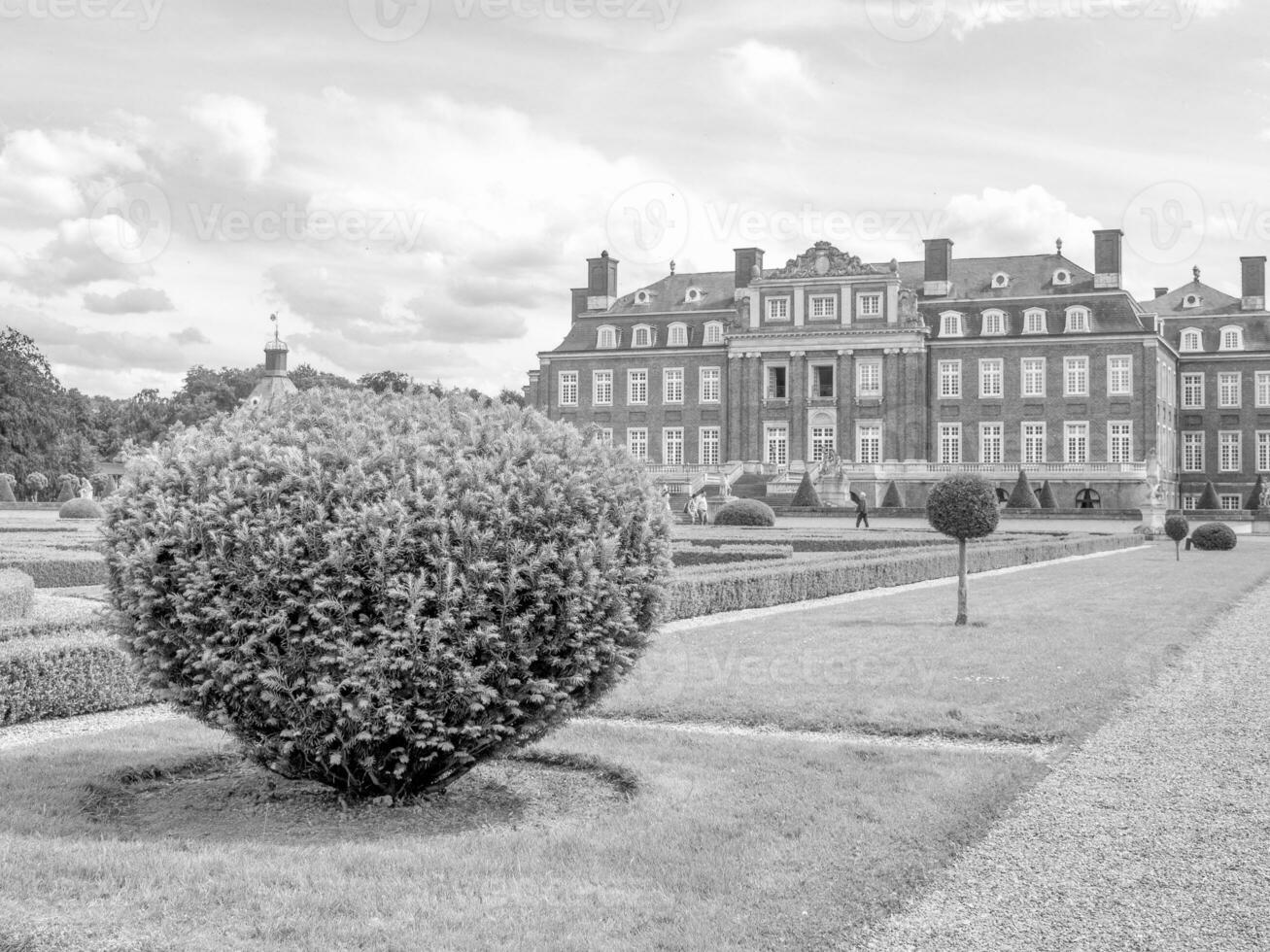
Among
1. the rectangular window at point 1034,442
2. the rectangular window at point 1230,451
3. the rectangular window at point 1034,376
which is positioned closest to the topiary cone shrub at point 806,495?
the rectangular window at point 1034,442

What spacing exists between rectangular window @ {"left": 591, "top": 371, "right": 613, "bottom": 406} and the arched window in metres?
26.8

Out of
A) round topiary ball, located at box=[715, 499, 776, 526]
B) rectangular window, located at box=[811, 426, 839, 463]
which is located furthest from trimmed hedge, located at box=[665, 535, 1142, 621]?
rectangular window, located at box=[811, 426, 839, 463]

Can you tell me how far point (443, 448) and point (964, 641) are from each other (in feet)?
24.1

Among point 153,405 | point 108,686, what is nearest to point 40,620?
point 108,686

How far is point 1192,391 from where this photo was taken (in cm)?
5512

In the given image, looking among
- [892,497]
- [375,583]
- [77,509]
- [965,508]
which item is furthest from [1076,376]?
[375,583]

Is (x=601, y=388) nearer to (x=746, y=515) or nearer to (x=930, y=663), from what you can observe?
(x=746, y=515)

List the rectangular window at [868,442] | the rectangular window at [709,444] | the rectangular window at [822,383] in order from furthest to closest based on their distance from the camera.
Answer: the rectangular window at [709,444] < the rectangular window at [822,383] < the rectangular window at [868,442]

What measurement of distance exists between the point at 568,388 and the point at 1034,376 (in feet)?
64.0

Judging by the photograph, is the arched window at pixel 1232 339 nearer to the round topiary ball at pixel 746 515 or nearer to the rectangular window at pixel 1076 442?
the rectangular window at pixel 1076 442

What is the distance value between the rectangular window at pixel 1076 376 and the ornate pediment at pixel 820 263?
8.21 m

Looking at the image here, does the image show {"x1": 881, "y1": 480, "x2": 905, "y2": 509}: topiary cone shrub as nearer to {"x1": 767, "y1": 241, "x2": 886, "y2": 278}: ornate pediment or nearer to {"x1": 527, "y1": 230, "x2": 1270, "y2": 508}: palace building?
{"x1": 527, "y1": 230, "x2": 1270, "y2": 508}: palace building

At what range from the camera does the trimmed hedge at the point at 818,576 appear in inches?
530

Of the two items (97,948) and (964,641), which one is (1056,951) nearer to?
(97,948)
